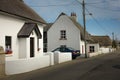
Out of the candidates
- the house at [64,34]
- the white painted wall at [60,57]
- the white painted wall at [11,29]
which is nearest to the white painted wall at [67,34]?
the house at [64,34]

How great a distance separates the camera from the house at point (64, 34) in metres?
47.0

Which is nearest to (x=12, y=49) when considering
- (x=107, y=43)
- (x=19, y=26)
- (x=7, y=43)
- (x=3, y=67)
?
(x=7, y=43)

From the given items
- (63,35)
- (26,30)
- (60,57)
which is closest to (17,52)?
(26,30)

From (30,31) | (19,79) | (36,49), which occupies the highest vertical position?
(30,31)

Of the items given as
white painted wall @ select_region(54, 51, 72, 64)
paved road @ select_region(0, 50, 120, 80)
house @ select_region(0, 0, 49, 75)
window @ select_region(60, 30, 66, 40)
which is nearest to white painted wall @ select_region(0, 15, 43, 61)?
house @ select_region(0, 0, 49, 75)

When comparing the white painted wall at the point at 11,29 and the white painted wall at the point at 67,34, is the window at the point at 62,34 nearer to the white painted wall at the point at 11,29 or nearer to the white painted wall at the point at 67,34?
the white painted wall at the point at 67,34

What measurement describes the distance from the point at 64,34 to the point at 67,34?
808mm

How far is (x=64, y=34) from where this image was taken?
158 ft

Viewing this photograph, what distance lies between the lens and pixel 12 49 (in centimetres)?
2127

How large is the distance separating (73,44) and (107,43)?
47.6 m

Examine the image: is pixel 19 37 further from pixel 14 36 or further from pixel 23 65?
pixel 23 65

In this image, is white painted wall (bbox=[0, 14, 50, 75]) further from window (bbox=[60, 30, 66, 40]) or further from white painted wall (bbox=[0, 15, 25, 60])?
window (bbox=[60, 30, 66, 40])

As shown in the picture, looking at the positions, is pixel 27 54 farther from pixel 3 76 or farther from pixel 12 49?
pixel 3 76

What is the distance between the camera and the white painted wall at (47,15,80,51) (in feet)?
154
